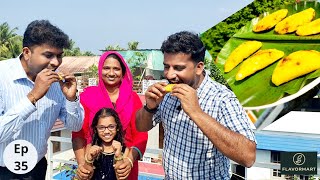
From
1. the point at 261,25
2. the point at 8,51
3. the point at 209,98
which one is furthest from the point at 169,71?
the point at 8,51

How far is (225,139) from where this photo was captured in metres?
1.29

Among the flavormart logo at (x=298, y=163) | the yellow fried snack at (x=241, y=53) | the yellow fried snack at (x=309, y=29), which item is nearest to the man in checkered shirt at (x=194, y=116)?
the flavormart logo at (x=298, y=163)

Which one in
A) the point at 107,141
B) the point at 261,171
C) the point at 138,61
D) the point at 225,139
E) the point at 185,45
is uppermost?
the point at 138,61

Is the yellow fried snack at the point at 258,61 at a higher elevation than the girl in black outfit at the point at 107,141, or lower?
higher

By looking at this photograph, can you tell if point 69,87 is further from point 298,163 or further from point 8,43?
point 8,43

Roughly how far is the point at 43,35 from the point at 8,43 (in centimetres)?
2535

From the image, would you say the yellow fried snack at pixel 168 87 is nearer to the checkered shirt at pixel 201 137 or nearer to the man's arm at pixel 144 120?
the checkered shirt at pixel 201 137

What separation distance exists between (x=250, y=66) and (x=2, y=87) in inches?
94.3

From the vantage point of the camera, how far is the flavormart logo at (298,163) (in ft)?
7.33

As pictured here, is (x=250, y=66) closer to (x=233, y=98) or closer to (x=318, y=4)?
(x=318, y=4)

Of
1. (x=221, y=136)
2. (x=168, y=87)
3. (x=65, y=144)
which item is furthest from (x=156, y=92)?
(x=65, y=144)

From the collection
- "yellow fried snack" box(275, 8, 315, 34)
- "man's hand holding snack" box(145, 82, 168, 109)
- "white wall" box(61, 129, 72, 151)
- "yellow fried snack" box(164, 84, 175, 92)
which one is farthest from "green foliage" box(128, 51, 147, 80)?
"yellow fried snack" box(164, 84, 175, 92)

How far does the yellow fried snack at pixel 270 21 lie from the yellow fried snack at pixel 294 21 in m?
0.04

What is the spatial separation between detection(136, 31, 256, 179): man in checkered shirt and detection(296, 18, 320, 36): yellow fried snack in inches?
86.7
